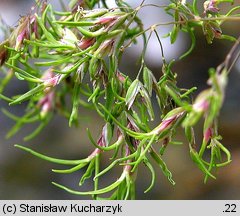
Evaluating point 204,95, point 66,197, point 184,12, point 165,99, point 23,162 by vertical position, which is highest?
point 23,162

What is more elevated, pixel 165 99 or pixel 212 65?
pixel 212 65

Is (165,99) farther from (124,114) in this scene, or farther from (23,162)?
(23,162)

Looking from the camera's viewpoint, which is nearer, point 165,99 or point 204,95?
point 204,95

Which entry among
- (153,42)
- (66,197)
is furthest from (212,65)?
(66,197)
